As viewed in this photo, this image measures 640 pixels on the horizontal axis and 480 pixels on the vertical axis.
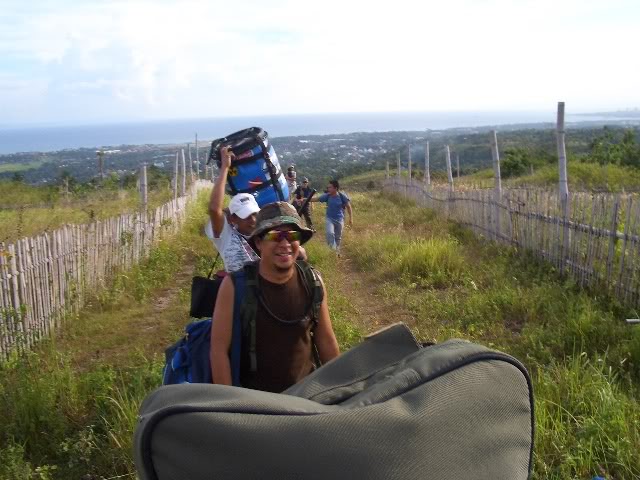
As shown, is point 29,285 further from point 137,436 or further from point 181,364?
point 137,436

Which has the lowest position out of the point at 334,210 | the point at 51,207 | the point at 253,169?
the point at 51,207

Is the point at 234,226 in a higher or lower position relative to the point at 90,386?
higher

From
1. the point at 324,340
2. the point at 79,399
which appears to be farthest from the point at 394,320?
the point at 324,340

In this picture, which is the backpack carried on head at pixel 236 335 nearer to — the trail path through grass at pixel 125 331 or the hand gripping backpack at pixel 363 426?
the hand gripping backpack at pixel 363 426

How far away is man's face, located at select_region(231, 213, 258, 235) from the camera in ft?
12.3

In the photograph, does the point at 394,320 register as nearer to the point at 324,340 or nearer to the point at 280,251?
the point at 324,340

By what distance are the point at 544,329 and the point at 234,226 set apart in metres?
3.19

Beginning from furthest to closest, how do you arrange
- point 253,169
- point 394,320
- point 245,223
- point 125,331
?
point 394,320
point 125,331
point 253,169
point 245,223

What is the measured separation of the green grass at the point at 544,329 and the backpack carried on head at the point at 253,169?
180cm

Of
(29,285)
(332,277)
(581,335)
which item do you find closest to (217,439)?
(581,335)

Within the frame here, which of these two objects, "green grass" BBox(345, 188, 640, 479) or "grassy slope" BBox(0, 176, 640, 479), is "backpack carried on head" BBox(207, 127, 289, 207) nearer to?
"grassy slope" BBox(0, 176, 640, 479)

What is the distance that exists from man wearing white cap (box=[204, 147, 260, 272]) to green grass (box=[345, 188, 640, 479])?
1.85 metres

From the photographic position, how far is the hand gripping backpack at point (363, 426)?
44.3 inches

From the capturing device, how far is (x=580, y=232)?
284 inches
